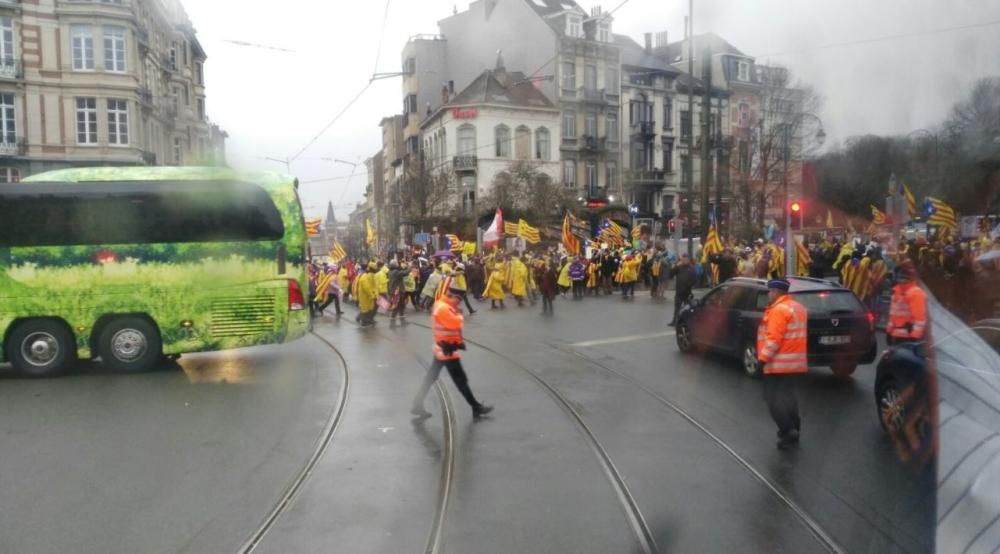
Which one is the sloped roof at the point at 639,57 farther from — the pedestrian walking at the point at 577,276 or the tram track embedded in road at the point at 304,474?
the pedestrian walking at the point at 577,276

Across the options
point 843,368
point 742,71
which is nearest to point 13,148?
point 742,71

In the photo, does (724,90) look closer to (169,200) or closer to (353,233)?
(169,200)

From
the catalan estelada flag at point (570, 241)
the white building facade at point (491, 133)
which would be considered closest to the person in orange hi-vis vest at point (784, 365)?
the catalan estelada flag at point (570, 241)

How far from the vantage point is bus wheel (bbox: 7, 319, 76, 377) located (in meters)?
11.9

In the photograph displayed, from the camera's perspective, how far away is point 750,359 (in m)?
11.2

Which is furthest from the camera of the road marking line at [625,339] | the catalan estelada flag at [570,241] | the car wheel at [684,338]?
the catalan estelada flag at [570,241]

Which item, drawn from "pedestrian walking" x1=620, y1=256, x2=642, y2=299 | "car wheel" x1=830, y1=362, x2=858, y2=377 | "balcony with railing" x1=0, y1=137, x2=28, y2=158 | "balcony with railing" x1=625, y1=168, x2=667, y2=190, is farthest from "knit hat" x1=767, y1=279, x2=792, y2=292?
"balcony with railing" x1=625, y1=168, x2=667, y2=190

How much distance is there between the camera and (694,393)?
9.95m

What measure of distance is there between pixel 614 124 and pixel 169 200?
41.2 metres

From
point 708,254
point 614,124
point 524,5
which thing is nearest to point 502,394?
point 708,254

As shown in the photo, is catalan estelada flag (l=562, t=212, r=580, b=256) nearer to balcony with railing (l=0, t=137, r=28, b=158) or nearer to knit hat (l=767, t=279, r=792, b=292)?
balcony with railing (l=0, t=137, r=28, b=158)

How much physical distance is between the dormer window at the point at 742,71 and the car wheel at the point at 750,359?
6.22 metres

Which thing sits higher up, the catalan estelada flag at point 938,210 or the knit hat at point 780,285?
the catalan estelada flag at point 938,210

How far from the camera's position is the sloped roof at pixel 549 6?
146 ft
